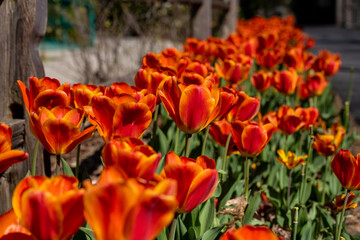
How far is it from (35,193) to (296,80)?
2118mm

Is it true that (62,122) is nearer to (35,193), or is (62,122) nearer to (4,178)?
(35,193)

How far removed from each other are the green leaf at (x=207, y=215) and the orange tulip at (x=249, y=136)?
19 cm

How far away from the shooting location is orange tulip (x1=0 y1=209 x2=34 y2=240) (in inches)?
28.0

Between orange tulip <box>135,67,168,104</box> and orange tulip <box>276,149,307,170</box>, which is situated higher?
orange tulip <box>135,67,168,104</box>

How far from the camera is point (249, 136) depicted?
1.35 meters

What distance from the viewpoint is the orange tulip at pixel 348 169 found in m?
1.21

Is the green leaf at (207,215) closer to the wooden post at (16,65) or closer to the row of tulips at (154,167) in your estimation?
the row of tulips at (154,167)

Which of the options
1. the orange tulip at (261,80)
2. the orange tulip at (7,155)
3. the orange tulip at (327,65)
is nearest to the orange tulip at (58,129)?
the orange tulip at (7,155)

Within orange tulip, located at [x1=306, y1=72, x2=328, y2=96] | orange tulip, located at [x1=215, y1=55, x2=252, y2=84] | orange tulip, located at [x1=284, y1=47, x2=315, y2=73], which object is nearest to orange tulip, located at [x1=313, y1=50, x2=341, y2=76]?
orange tulip, located at [x1=284, y1=47, x2=315, y2=73]

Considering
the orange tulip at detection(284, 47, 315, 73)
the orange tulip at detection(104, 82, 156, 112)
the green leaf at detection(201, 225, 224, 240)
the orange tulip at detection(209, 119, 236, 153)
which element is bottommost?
the green leaf at detection(201, 225, 224, 240)

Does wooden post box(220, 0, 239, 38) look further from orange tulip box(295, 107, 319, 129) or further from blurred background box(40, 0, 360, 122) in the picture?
orange tulip box(295, 107, 319, 129)

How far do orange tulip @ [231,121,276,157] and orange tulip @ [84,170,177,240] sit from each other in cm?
79

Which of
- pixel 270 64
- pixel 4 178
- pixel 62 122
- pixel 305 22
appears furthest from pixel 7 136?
pixel 305 22

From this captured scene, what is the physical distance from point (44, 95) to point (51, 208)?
60 centimetres
